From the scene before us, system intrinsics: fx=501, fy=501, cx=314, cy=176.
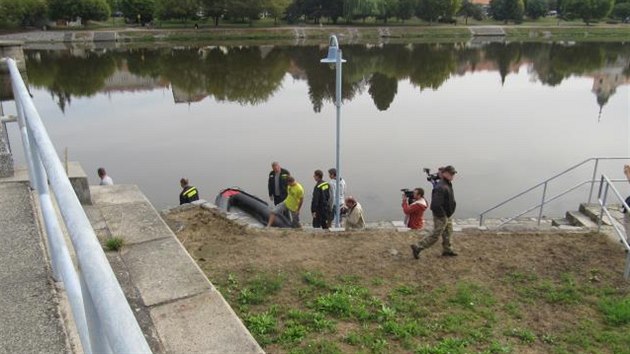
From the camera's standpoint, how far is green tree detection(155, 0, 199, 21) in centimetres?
6931

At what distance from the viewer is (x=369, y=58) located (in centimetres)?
→ 5006

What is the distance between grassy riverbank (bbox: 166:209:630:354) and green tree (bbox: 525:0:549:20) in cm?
9555

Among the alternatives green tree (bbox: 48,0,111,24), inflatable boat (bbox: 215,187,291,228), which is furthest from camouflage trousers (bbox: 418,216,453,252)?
green tree (bbox: 48,0,111,24)

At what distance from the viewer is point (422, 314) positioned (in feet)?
19.3

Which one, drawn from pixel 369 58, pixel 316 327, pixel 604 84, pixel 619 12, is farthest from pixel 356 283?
pixel 619 12

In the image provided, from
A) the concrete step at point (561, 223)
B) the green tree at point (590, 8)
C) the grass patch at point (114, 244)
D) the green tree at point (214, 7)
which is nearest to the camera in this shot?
the grass patch at point (114, 244)

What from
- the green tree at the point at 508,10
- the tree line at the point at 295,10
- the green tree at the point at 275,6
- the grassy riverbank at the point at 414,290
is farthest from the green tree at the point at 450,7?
the grassy riverbank at the point at 414,290

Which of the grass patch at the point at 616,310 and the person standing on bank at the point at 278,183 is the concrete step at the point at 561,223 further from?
the person standing on bank at the point at 278,183

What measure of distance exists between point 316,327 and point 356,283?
4.34 feet

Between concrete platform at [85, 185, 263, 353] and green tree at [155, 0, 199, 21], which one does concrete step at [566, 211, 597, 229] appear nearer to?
concrete platform at [85, 185, 263, 353]

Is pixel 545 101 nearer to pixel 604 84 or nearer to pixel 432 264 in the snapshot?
pixel 604 84

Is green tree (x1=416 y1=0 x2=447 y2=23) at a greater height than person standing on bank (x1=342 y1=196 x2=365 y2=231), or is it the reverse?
green tree (x1=416 y1=0 x2=447 y2=23)

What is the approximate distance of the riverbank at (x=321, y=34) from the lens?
63.1 m

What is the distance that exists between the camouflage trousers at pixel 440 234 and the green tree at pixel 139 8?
241ft
